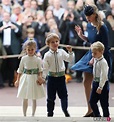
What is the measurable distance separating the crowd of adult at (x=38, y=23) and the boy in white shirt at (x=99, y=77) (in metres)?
3.18

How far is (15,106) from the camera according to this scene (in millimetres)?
6316

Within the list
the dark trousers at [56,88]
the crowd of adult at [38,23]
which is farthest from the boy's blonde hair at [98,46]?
the crowd of adult at [38,23]

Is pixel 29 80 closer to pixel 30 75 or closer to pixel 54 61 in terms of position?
pixel 30 75

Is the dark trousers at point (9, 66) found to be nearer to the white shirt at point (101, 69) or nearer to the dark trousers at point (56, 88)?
the dark trousers at point (56, 88)

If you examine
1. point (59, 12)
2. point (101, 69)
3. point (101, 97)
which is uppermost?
point (59, 12)

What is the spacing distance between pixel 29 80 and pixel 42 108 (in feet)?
3.41

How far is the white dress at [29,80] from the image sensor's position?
521 centimetres

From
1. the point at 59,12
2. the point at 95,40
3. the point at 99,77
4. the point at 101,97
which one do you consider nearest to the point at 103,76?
the point at 99,77

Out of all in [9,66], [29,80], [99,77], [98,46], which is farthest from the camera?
[9,66]

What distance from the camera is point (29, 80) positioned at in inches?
206

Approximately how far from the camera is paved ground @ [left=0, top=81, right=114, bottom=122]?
5.02m

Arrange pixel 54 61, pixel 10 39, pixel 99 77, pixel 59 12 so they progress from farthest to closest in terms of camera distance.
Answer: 1. pixel 59 12
2. pixel 10 39
3. pixel 54 61
4. pixel 99 77

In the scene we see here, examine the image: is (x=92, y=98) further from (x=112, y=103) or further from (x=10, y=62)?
(x=10, y=62)

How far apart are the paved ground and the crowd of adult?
0.70m
